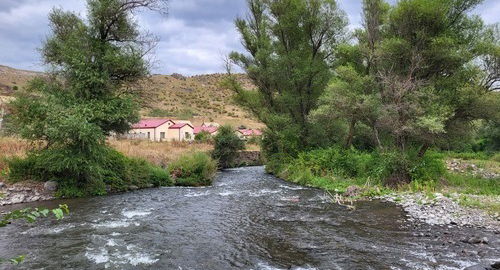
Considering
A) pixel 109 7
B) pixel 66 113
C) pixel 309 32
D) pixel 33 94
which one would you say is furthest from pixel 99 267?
pixel 309 32

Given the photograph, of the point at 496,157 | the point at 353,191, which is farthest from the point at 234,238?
the point at 496,157

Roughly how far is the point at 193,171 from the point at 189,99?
7936cm

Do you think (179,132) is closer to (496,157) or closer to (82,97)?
(82,97)

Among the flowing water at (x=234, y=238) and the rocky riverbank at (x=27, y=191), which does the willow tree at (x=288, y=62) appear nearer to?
the flowing water at (x=234, y=238)

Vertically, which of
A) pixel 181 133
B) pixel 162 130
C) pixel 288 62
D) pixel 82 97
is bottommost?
pixel 181 133

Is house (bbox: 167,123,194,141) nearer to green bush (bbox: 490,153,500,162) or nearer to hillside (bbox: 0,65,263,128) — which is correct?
hillside (bbox: 0,65,263,128)

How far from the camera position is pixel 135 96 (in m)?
21.1

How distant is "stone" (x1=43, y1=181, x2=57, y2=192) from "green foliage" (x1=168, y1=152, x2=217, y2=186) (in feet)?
26.0

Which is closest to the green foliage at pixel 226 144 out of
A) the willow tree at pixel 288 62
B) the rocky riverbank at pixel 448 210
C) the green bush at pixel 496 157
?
the willow tree at pixel 288 62

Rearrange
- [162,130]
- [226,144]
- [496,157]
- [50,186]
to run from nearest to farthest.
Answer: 1. [50,186]
2. [496,157]
3. [226,144]
4. [162,130]

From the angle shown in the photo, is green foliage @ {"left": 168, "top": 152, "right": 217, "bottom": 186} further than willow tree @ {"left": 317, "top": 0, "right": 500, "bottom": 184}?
Yes

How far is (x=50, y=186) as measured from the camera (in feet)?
58.9

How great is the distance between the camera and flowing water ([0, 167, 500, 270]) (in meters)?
8.63

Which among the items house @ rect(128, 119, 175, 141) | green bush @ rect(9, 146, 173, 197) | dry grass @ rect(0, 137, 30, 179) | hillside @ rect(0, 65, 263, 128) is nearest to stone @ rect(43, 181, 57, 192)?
green bush @ rect(9, 146, 173, 197)
